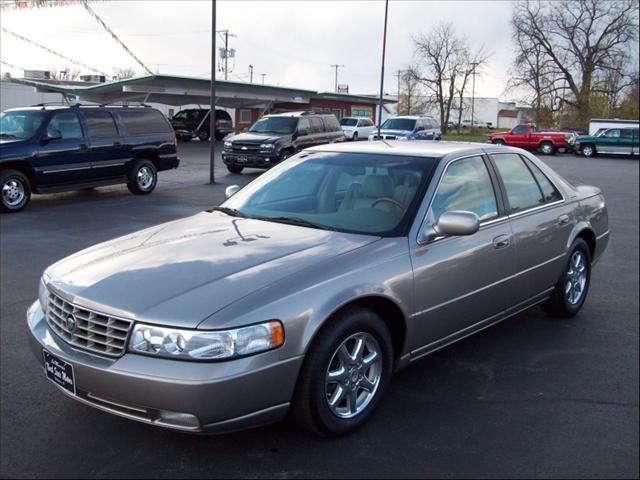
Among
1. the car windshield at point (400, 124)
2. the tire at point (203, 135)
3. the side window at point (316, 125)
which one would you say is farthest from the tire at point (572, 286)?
the tire at point (203, 135)

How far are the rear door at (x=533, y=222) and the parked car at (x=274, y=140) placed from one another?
13668mm

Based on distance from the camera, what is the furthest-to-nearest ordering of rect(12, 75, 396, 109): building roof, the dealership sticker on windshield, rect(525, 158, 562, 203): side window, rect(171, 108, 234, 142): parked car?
1. rect(171, 108, 234, 142): parked car
2. rect(12, 75, 396, 109): building roof
3. rect(525, 158, 562, 203): side window
4. the dealership sticker on windshield

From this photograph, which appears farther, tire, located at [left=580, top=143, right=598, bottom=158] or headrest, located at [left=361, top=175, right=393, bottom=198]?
tire, located at [left=580, top=143, right=598, bottom=158]

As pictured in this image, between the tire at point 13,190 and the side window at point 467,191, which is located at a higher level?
the side window at point 467,191

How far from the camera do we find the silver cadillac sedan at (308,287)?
115 inches

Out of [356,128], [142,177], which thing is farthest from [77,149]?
[356,128]

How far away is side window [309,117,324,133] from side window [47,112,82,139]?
890cm

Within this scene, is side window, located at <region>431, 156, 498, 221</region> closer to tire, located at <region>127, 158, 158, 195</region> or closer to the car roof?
the car roof

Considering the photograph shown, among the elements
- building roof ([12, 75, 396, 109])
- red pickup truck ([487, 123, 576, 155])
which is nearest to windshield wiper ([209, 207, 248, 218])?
building roof ([12, 75, 396, 109])

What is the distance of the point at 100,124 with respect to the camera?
1273cm

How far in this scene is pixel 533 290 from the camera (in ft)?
15.8

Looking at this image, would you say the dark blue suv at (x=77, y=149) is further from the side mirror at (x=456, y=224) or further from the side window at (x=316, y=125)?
the side mirror at (x=456, y=224)

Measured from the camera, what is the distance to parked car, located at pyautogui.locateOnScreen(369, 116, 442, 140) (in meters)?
28.6

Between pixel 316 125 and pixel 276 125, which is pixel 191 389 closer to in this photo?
pixel 276 125
